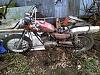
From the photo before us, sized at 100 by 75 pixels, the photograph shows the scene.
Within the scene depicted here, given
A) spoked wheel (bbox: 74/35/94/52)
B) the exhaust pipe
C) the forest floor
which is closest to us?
the forest floor

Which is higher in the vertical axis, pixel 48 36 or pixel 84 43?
pixel 48 36

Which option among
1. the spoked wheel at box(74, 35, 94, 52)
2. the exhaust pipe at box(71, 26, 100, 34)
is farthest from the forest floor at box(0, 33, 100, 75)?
the exhaust pipe at box(71, 26, 100, 34)

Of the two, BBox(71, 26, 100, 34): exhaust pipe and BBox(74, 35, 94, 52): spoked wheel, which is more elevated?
BBox(71, 26, 100, 34): exhaust pipe

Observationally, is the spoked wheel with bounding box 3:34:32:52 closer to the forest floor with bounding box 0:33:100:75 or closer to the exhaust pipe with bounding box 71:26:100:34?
the forest floor with bounding box 0:33:100:75

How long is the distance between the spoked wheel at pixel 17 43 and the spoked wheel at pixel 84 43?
1.57 meters

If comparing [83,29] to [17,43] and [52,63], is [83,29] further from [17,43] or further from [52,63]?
[17,43]

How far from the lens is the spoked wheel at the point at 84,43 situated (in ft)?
26.7

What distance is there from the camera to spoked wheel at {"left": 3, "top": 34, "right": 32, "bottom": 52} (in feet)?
26.0

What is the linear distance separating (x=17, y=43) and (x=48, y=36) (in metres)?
1.03

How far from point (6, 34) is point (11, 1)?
3312mm

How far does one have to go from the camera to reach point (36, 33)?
8.00 m

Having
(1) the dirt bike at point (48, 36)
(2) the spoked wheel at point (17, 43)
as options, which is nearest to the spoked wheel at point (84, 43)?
(1) the dirt bike at point (48, 36)

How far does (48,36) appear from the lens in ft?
26.4

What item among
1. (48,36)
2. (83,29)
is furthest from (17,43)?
(83,29)
